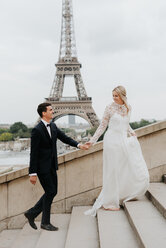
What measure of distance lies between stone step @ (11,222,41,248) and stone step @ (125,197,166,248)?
138cm

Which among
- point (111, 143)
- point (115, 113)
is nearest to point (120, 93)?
point (115, 113)

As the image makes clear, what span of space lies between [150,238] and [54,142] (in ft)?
5.75

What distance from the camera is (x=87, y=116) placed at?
1928 inches

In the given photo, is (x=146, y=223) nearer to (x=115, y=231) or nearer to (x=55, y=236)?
(x=115, y=231)

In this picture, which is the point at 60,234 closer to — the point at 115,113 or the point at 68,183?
the point at 68,183

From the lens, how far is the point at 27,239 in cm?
424

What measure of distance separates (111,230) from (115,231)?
50mm

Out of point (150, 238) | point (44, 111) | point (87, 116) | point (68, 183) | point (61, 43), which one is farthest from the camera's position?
point (61, 43)

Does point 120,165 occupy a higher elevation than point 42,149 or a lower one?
lower

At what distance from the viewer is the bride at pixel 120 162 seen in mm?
4320

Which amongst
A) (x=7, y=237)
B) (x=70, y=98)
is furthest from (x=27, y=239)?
(x=70, y=98)

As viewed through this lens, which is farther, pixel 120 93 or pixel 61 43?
pixel 61 43

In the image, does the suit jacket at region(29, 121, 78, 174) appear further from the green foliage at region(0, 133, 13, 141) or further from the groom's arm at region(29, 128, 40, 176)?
the green foliage at region(0, 133, 13, 141)

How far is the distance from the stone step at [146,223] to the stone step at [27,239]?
1382mm
